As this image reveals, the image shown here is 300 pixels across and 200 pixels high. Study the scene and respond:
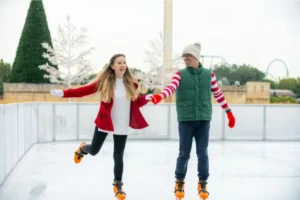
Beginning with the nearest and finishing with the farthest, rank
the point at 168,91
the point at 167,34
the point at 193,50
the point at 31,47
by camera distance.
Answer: the point at 168,91 < the point at 193,50 < the point at 31,47 < the point at 167,34

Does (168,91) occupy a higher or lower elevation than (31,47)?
lower

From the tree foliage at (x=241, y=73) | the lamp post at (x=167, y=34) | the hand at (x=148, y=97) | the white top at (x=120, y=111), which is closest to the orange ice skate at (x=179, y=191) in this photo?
the white top at (x=120, y=111)

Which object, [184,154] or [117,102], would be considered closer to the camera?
[117,102]

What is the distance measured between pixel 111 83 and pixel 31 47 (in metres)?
24.4

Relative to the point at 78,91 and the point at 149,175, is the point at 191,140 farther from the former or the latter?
the point at 149,175

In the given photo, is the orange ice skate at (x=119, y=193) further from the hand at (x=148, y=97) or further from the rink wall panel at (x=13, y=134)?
the rink wall panel at (x=13, y=134)

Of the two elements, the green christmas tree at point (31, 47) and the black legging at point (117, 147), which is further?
the green christmas tree at point (31, 47)

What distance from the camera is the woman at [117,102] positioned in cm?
413

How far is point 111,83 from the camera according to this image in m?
4.20

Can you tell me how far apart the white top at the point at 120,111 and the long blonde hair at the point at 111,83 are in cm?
5

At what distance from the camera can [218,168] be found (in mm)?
6652

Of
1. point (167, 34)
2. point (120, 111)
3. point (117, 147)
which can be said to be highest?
point (167, 34)

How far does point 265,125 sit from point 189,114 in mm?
8181

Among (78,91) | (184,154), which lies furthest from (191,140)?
(78,91)
